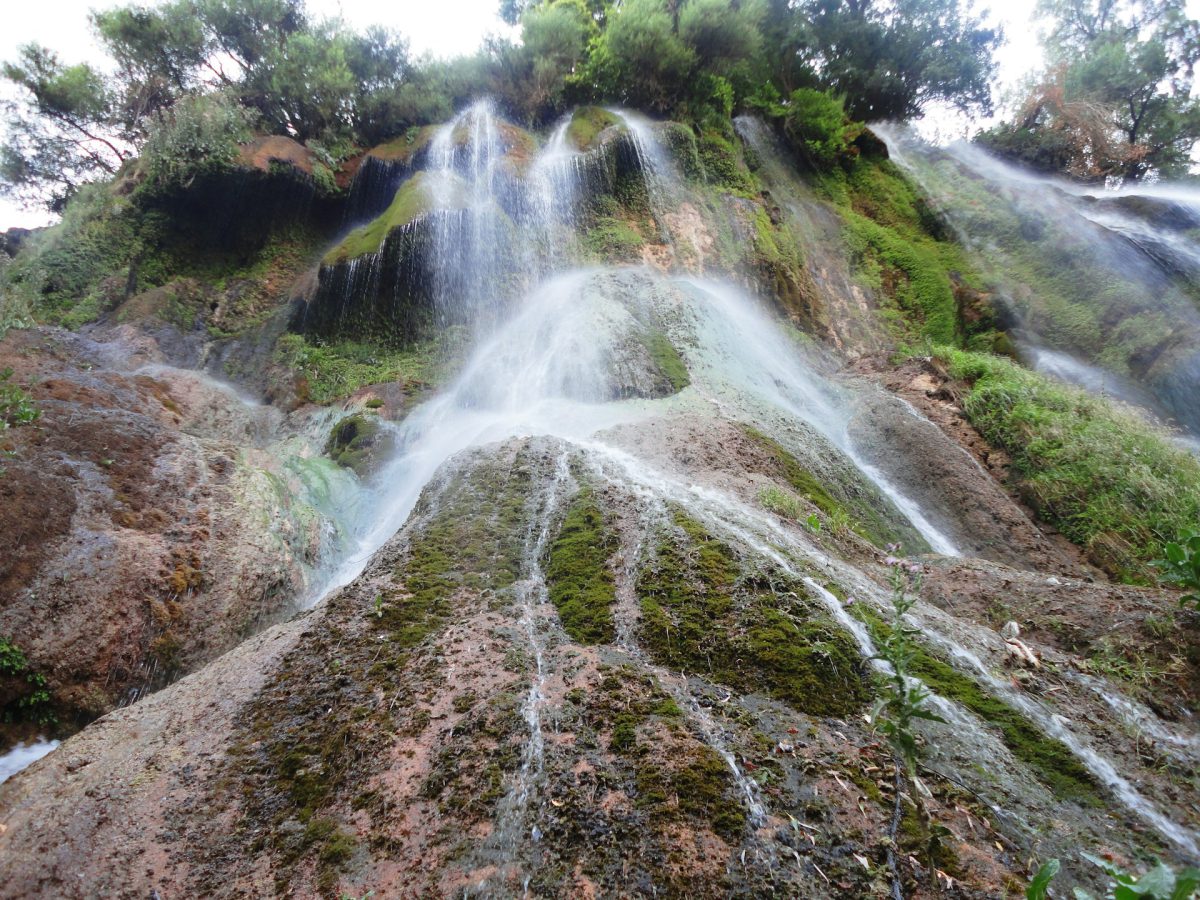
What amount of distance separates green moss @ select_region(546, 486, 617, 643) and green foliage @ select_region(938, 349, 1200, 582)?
6561 millimetres

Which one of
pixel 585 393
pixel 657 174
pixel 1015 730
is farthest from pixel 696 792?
pixel 657 174

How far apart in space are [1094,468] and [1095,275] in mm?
9923

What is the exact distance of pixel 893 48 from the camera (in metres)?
21.5

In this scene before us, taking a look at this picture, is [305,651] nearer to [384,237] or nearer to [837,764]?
[837,764]

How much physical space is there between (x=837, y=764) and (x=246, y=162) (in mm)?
18248

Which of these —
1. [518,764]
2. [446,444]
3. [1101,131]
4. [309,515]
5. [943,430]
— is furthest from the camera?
[1101,131]

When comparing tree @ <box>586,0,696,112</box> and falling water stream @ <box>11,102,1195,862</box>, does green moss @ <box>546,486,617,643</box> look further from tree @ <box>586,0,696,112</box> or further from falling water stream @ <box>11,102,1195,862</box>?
tree @ <box>586,0,696,112</box>

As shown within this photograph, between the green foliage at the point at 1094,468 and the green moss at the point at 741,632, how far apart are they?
5830mm

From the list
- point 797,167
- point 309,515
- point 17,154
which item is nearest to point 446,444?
point 309,515

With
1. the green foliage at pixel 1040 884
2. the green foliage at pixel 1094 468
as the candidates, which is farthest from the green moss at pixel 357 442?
the green foliage at pixel 1094 468

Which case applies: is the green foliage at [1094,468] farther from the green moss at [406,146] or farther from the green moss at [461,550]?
the green moss at [406,146]

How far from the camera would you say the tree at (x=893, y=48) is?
21.3 m

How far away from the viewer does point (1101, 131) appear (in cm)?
2139

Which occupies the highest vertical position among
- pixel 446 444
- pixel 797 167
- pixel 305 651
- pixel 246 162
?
pixel 797 167
